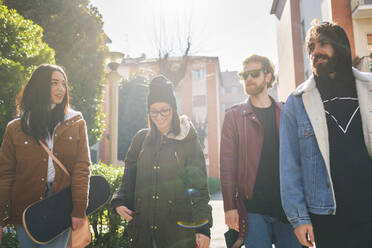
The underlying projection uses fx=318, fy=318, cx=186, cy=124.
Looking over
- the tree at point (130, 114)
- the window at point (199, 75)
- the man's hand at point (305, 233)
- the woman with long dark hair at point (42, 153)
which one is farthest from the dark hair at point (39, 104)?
the window at point (199, 75)

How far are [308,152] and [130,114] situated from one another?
28626mm

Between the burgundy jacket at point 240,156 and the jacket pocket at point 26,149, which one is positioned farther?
the burgundy jacket at point 240,156

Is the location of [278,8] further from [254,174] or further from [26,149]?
[26,149]

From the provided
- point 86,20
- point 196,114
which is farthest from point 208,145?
point 86,20

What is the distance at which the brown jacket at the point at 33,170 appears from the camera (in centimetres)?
255

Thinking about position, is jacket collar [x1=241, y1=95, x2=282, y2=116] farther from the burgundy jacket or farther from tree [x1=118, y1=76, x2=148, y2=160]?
tree [x1=118, y1=76, x2=148, y2=160]

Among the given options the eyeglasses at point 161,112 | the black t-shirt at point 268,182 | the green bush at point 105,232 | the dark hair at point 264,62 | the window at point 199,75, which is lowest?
the green bush at point 105,232

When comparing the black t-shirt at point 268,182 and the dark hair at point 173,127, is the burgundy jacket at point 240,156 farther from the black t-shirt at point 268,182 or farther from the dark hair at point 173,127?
the dark hair at point 173,127

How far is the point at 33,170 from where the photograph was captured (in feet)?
8.46

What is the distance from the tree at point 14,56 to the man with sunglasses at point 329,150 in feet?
12.1

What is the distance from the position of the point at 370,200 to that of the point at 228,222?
1.31 metres

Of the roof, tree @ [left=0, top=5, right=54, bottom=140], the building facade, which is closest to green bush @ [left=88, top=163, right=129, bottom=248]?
tree @ [left=0, top=5, right=54, bottom=140]

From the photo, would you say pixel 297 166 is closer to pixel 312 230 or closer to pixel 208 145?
pixel 312 230

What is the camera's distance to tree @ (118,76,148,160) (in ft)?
98.5
